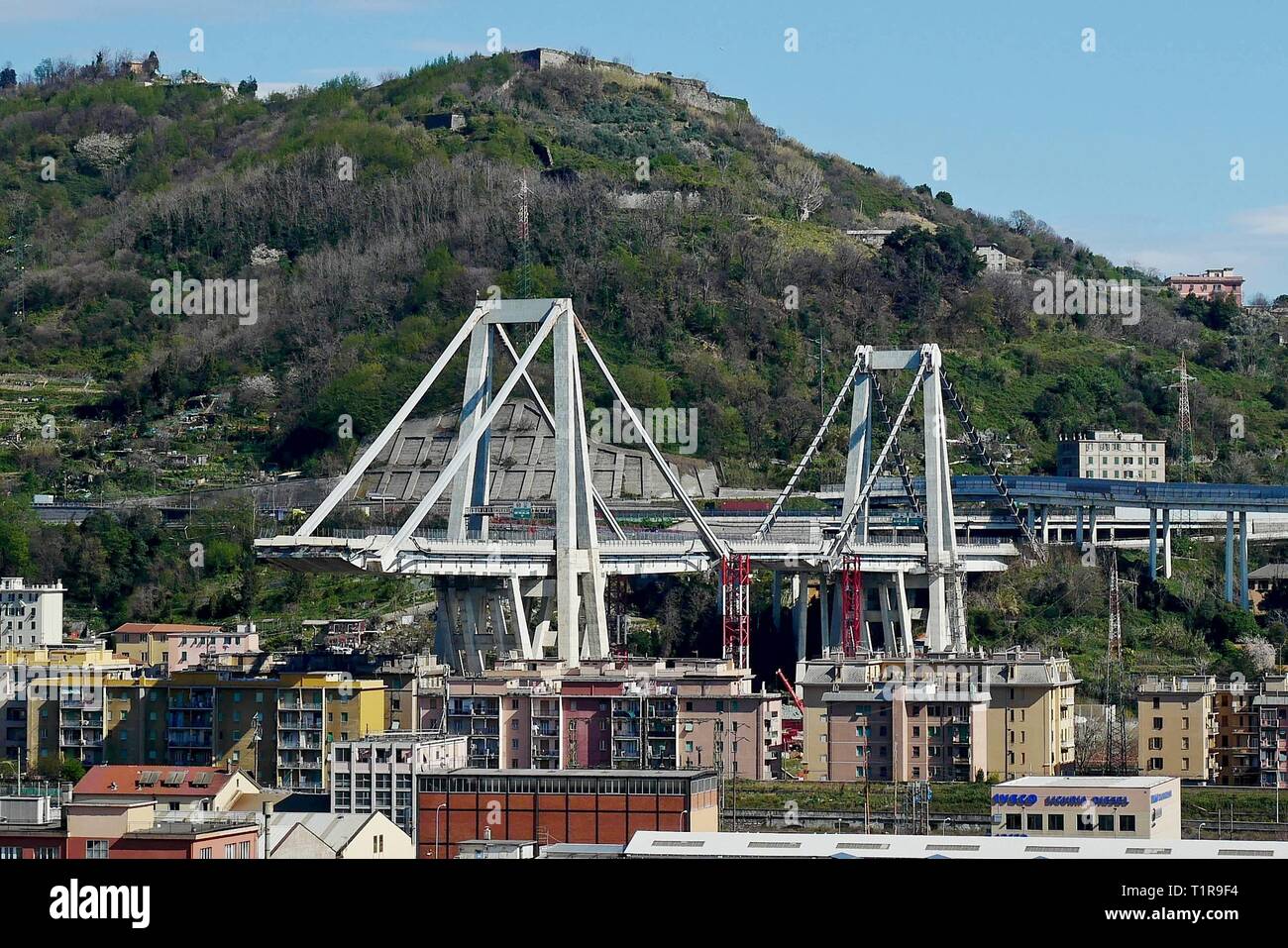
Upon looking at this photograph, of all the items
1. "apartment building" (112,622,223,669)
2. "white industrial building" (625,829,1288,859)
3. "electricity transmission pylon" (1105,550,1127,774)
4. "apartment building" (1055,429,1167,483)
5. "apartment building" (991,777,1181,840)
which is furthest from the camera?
"apartment building" (1055,429,1167,483)

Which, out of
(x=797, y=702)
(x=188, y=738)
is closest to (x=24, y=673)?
(x=188, y=738)

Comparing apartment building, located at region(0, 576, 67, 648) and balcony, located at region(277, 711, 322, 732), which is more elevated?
apartment building, located at region(0, 576, 67, 648)

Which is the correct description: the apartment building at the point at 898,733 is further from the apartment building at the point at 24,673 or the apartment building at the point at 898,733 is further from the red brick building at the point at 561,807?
the apartment building at the point at 24,673

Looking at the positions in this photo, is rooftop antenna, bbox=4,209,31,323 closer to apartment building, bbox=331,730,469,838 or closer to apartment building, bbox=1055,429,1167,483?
apartment building, bbox=1055,429,1167,483

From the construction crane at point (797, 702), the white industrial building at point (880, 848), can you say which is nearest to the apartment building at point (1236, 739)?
the construction crane at point (797, 702)

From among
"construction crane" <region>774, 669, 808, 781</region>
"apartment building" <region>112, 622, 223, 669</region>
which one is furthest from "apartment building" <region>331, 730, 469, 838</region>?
"apartment building" <region>112, 622, 223, 669</region>

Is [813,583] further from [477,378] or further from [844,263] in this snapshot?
[844,263]
